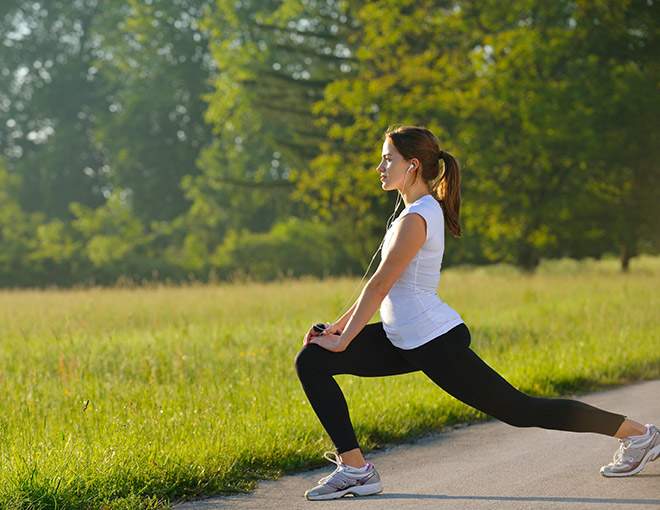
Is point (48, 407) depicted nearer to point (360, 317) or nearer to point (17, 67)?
point (360, 317)

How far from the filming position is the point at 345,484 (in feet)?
17.1

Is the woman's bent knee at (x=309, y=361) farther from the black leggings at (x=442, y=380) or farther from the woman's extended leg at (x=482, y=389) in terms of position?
the woman's extended leg at (x=482, y=389)

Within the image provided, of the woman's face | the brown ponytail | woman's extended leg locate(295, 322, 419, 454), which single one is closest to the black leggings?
woman's extended leg locate(295, 322, 419, 454)

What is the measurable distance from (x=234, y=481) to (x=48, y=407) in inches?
104

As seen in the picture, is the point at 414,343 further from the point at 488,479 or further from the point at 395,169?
the point at 488,479

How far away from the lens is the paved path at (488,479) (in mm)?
5043

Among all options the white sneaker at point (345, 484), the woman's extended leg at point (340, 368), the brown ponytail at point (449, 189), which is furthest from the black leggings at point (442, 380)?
the brown ponytail at point (449, 189)

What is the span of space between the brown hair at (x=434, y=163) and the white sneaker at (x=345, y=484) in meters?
1.26

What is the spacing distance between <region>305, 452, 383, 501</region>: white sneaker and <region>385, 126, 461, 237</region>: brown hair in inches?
49.4

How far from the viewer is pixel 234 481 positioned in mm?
5719

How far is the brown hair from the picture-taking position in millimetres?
5164

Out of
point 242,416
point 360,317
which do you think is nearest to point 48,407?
point 242,416

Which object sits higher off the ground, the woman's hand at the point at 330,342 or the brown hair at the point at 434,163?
the brown hair at the point at 434,163

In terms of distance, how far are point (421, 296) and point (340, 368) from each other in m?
0.53
